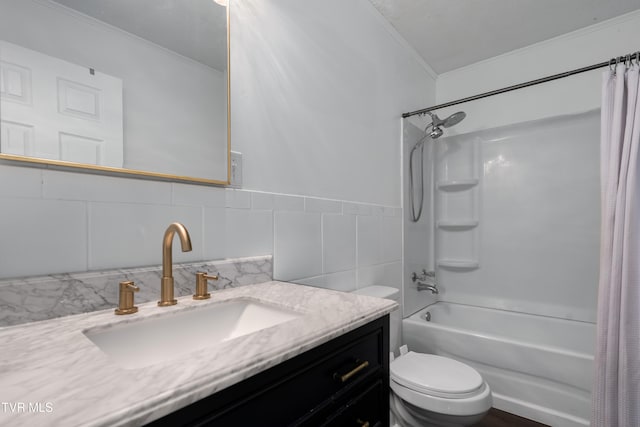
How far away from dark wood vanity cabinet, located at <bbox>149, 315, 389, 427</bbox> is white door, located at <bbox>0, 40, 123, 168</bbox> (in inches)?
Result: 26.3

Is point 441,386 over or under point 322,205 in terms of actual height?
under

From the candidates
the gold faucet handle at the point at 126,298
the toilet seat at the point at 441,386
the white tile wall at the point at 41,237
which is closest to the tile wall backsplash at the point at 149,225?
the white tile wall at the point at 41,237

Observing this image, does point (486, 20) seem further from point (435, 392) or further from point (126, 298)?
point (126, 298)

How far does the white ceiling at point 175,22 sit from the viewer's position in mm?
840

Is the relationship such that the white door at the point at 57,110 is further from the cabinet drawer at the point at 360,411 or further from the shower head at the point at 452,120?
the shower head at the point at 452,120

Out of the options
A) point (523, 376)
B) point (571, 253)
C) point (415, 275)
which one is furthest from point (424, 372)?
point (571, 253)

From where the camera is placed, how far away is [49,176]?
724mm

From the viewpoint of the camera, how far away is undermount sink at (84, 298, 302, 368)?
0.68 metres

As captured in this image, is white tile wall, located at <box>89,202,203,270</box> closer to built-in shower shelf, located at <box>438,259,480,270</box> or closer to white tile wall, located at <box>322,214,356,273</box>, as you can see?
white tile wall, located at <box>322,214,356,273</box>

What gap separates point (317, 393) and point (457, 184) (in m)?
2.33

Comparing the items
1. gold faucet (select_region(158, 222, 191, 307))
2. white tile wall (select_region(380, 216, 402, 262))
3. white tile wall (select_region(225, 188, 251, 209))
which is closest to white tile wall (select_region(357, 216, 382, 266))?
white tile wall (select_region(380, 216, 402, 262))

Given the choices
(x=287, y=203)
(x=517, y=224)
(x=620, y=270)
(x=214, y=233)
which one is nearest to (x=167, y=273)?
(x=214, y=233)

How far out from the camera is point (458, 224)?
256 cm

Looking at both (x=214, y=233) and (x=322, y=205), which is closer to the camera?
(x=214, y=233)
